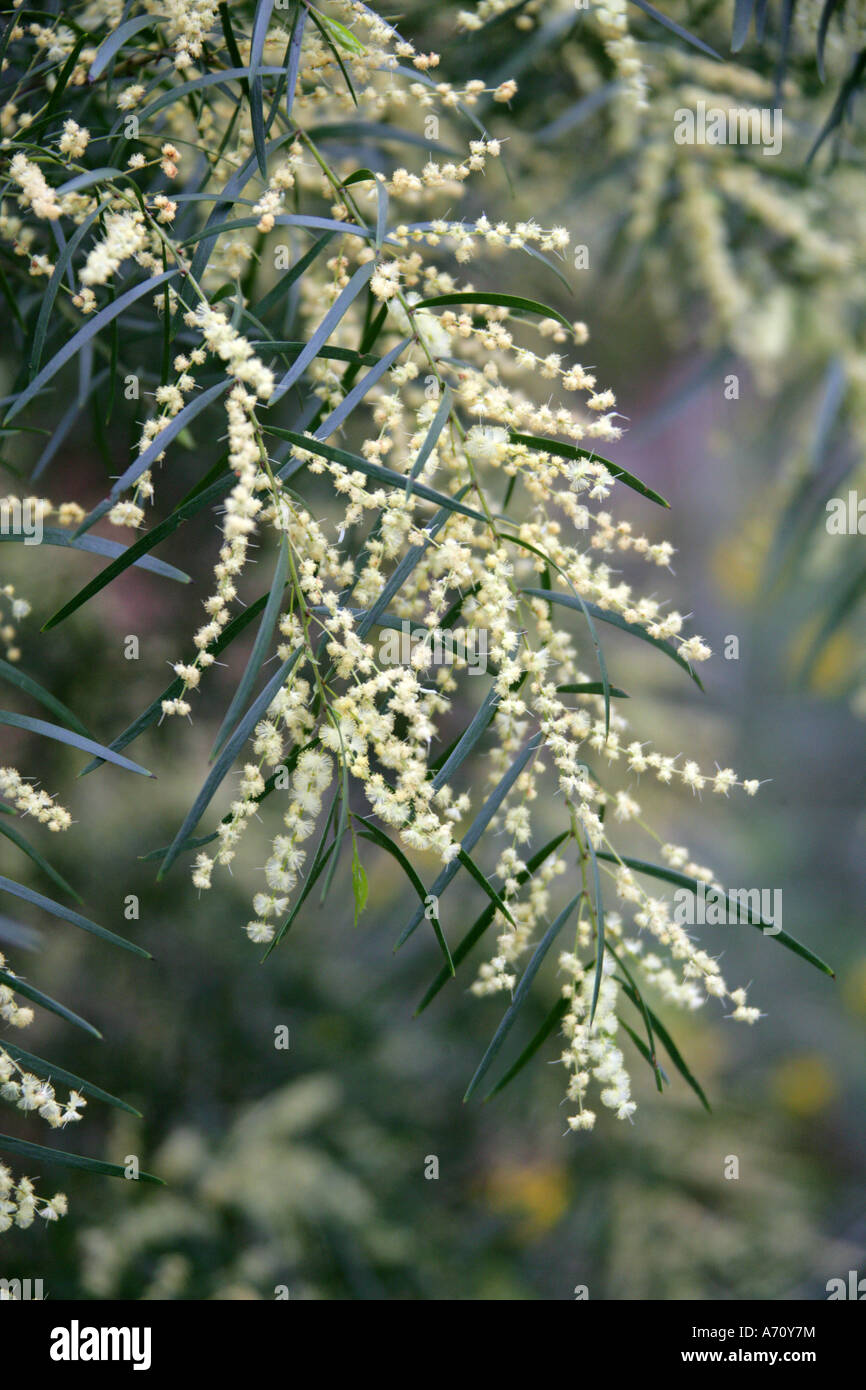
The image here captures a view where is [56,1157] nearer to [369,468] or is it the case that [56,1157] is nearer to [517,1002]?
[517,1002]

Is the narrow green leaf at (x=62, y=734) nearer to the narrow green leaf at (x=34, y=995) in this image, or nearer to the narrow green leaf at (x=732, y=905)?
the narrow green leaf at (x=34, y=995)

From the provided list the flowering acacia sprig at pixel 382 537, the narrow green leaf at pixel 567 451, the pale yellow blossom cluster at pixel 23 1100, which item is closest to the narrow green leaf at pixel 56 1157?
the pale yellow blossom cluster at pixel 23 1100

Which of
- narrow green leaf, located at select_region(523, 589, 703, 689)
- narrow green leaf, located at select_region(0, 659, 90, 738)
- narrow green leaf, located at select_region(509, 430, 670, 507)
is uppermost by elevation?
narrow green leaf, located at select_region(509, 430, 670, 507)

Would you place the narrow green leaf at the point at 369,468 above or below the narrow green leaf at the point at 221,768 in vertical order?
above

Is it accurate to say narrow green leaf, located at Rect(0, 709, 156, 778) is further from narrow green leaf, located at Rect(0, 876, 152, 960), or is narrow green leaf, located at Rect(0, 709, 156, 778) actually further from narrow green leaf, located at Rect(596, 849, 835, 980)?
narrow green leaf, located at Rect(596, 849, 835, 980)

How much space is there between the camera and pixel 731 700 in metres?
2.64

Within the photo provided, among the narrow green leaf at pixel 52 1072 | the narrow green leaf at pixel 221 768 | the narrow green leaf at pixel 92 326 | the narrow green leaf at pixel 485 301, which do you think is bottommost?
the narrow green leaf at pixel 52 1072

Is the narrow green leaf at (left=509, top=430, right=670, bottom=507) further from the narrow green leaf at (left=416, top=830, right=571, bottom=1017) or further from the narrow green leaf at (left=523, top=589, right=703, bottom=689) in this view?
the narrow green leaf at (left=416, top=830, right=571, bottom=1017)

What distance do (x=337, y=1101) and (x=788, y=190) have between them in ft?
4.06

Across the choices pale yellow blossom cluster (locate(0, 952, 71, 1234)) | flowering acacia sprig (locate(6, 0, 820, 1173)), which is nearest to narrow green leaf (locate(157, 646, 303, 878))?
flowering acacia sprig (locate(6, 0, 820, 1173))

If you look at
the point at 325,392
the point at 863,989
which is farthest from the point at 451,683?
the point at 863,989

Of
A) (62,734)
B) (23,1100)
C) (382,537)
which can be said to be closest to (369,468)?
(382,537)

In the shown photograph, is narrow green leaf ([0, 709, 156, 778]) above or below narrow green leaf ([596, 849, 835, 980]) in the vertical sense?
above

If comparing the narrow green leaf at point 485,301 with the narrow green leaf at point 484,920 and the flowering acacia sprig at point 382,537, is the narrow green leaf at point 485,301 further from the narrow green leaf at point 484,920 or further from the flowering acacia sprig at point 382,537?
the narrow green leaf at point 484,920
